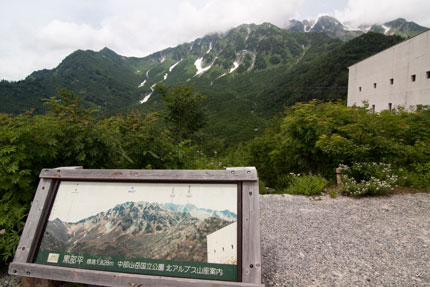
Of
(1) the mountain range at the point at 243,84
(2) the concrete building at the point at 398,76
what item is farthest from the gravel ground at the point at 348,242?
(2) the concrete building at the point at 398,76

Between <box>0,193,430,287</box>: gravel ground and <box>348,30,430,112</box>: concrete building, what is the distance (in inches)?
650

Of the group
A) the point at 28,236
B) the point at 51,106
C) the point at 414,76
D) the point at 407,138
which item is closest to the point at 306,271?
the point at 28,236

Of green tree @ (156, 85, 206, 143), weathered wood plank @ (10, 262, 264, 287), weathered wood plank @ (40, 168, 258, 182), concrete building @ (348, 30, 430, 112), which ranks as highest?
concrete building @ (348, 30, 430, 112)

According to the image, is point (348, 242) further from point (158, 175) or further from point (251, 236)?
point (158, 175)

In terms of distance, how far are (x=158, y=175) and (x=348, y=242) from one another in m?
2.90

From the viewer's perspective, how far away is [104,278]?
76.9 inches

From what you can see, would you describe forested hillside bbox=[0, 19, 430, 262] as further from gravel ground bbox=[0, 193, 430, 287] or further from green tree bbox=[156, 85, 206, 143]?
gravel ground bbox=[0, 193, 430, 287]

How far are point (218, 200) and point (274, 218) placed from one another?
273cm

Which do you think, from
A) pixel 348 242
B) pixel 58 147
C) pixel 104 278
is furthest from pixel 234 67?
pixel 104 278

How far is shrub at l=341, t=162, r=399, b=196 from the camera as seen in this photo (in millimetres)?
5377

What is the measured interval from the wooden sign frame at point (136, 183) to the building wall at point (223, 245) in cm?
5

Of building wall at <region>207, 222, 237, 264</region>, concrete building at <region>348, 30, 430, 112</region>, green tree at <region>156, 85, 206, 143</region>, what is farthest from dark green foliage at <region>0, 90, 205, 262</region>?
concrete building at <region>348, 30, 430, 112</region>

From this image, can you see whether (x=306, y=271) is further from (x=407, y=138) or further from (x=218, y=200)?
(x=407, y=138)

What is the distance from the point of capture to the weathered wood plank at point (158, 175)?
6.95 feet
